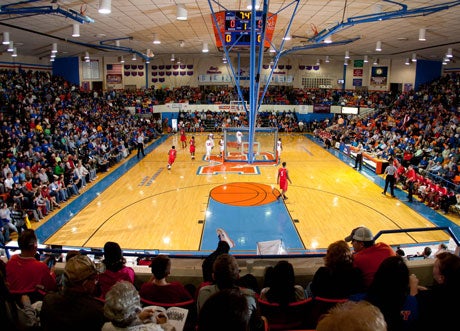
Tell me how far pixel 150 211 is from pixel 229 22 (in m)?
8.34

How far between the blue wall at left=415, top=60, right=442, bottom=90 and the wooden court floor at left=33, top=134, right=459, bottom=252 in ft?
70.7

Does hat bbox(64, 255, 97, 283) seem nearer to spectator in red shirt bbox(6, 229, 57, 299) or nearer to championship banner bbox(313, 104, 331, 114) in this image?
spectator in red shirt bbox(6, 229, 57, 299)

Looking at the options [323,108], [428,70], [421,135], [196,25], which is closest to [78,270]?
[196,25]

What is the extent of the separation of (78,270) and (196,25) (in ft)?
59.0

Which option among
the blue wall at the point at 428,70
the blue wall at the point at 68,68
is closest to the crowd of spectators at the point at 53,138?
the blue wall at the point at 68,68

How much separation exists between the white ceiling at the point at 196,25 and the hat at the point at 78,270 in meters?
12.0

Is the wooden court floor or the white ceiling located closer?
the wooden court floor

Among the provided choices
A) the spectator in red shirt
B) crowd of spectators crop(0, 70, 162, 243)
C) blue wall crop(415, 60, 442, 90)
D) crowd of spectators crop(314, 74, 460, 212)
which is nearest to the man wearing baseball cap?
the spectator in red shirt

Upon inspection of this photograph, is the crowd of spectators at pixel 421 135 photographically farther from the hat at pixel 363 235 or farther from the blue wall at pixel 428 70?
the hat at pixel 363 235

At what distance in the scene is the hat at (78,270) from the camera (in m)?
2.39

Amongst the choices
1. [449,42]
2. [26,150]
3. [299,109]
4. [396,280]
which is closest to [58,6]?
[26,150]

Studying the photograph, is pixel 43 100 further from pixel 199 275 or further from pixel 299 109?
pixel 199 275

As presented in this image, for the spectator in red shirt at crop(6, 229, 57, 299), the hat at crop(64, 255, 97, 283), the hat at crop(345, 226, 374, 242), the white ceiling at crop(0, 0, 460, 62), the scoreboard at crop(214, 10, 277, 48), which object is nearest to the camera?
the hat at crop(64, 255, 97, 283)

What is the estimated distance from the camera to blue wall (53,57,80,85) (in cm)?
3453
